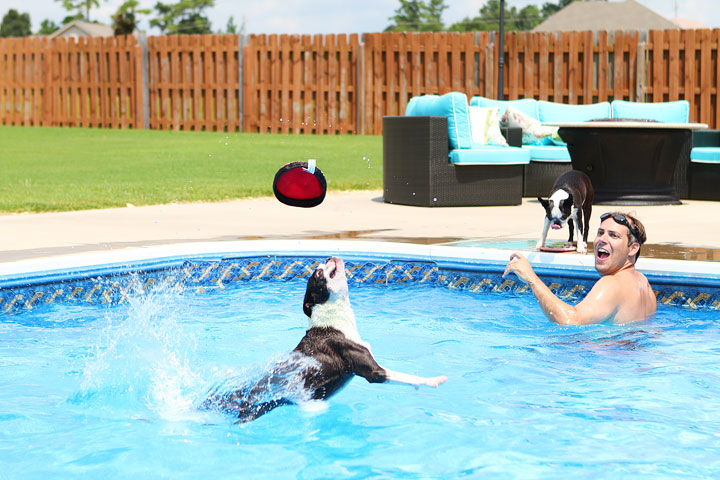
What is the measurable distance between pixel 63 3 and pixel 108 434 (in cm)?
7470

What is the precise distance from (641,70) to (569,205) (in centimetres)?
1312

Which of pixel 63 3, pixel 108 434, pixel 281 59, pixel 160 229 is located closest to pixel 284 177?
pixel 108 434

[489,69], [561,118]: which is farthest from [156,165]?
[489,69]

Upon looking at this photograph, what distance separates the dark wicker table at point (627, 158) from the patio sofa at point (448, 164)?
631 mm

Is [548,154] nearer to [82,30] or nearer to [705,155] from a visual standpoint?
[705,155]

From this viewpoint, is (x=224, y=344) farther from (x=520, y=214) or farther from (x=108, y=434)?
(x=520, y=214)

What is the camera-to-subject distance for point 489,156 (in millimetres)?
9414

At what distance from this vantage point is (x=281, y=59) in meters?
22.0

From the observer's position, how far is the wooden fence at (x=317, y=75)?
1820 centimetres

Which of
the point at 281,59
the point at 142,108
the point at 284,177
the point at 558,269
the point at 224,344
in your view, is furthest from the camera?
the point at 142,108

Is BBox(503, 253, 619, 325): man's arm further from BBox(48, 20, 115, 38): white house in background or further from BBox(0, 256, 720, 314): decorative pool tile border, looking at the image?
BBox(48, 20, 115, 38): white house in background

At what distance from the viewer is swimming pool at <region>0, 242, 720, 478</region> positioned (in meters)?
3.26

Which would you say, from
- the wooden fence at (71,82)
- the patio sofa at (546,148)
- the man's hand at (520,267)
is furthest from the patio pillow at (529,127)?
the wooden fence at (71,82)

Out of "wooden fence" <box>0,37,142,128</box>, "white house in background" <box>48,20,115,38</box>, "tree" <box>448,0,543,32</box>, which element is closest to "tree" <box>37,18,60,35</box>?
"white house in background" <box>48,20,115,38</box>
